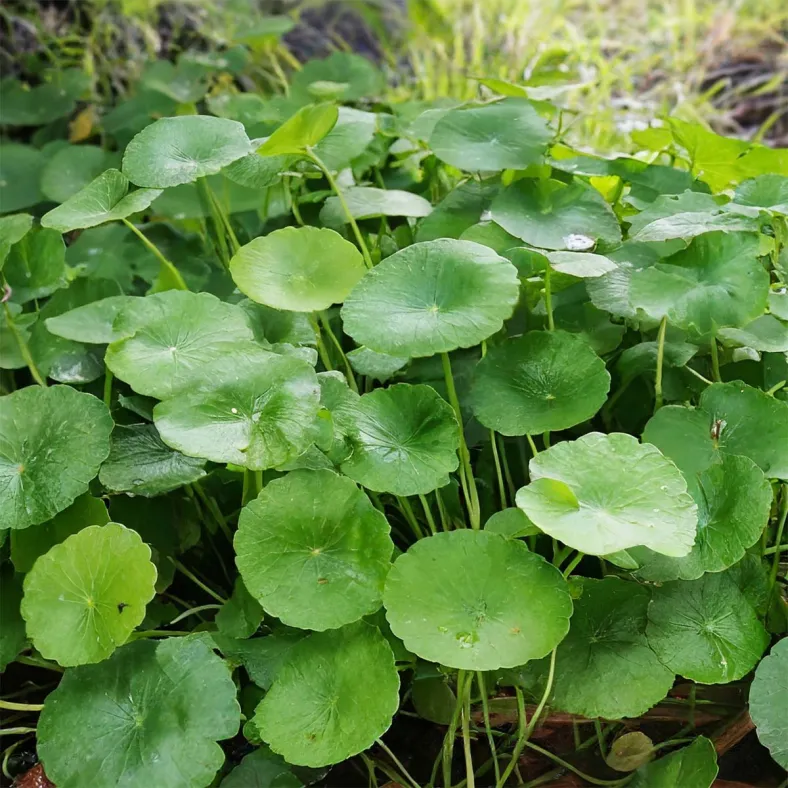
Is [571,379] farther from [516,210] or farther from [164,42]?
[164,42]

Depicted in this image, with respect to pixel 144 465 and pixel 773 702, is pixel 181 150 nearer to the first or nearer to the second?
pixel 144 465

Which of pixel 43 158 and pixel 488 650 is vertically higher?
pixel 43 158

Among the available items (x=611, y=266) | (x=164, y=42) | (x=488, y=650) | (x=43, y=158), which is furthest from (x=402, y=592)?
(x=164, y=42)

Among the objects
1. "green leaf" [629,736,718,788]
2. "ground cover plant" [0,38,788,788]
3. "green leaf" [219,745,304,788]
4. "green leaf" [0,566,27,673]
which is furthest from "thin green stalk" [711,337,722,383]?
"green leaf" [0,566,27,673]

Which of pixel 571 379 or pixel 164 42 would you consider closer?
pixel 571 379

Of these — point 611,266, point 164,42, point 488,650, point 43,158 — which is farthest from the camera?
point 164,42

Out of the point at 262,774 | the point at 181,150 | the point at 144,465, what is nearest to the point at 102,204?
the point at 181,150

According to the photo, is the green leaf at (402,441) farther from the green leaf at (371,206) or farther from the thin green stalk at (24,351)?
the thin green stalk at (24,351)

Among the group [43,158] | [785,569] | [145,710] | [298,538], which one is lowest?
[785,569]
